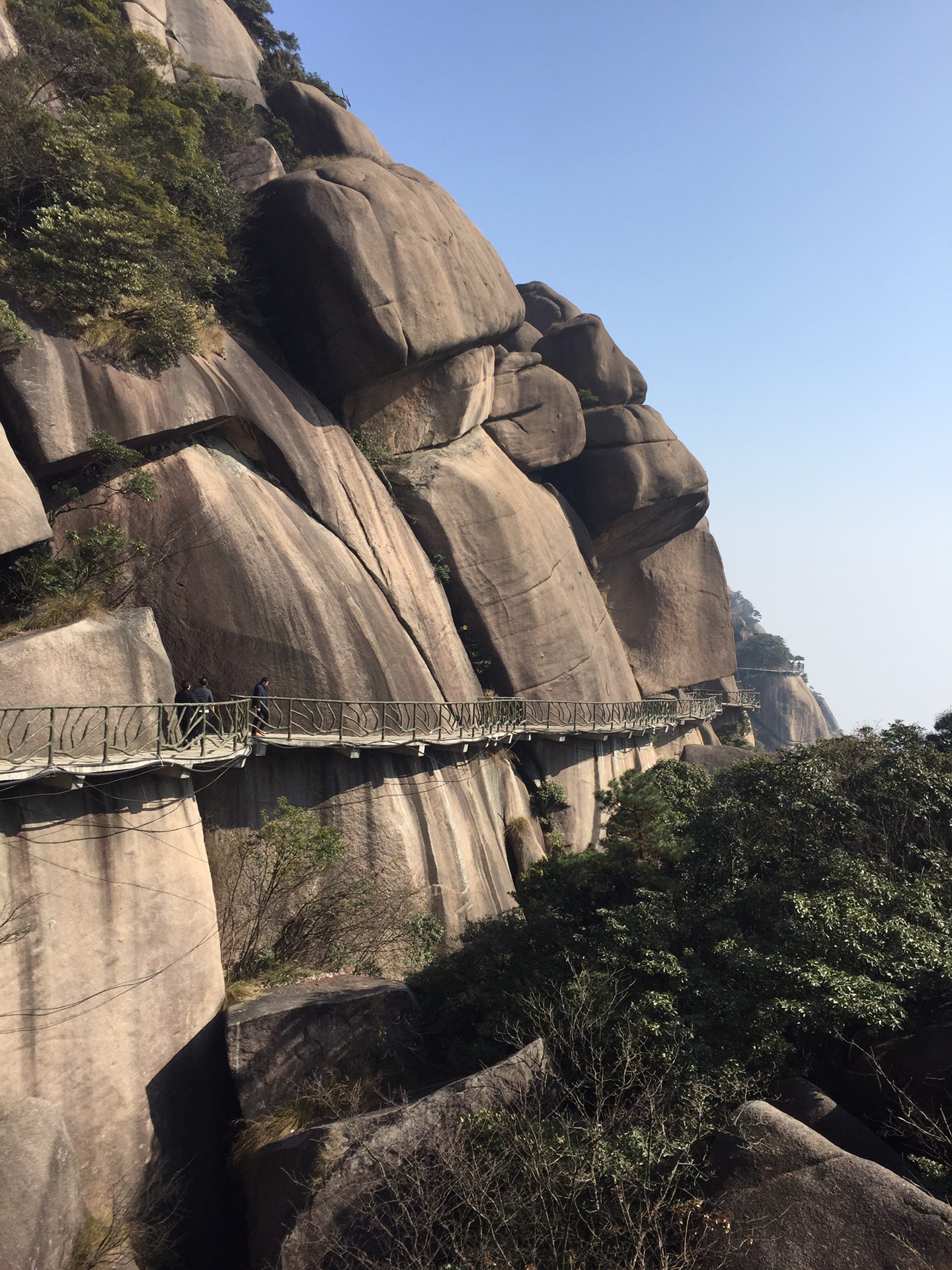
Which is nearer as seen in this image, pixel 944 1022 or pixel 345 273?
pixel 944 1022

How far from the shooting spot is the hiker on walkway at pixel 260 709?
16.2 m

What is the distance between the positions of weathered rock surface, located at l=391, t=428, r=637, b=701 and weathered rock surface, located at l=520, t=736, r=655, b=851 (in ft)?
6.15

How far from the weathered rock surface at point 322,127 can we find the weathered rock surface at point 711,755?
28.9 m

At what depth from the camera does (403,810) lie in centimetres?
1870

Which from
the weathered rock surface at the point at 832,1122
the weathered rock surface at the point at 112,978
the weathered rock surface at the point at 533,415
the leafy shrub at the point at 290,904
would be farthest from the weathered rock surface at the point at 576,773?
the weathered rock surface at the point at 832,1122

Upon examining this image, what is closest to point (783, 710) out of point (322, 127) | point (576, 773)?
point (576, 773)

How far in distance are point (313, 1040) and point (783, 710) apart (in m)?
82.2

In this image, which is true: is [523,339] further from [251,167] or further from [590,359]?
Result: [251,167]

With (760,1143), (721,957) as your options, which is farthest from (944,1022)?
(760,1143)

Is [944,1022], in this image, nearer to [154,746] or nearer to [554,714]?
[154,746]

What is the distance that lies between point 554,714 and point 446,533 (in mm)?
7543

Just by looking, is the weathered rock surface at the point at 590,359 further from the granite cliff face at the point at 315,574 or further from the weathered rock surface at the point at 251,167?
the weathered rock surface at the point at 251,167

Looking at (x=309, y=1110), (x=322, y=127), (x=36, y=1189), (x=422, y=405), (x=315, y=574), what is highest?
(x=322, y=127)

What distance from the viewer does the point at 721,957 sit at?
461 inches
